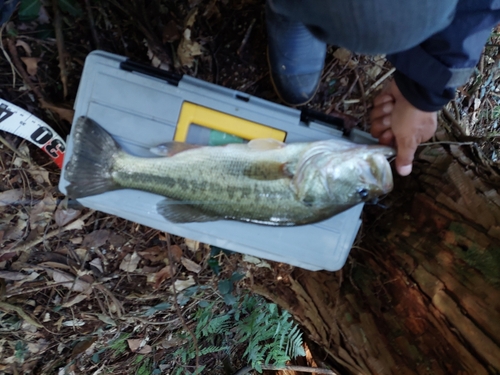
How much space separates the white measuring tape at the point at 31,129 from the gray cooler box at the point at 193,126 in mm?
267

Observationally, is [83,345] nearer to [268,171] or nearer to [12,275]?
[12,275]

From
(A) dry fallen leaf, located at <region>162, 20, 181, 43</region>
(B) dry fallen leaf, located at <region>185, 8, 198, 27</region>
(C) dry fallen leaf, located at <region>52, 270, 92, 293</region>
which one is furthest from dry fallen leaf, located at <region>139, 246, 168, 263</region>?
(B) dry fallen leaf, located at <region>185, 8, 198, 27</region>

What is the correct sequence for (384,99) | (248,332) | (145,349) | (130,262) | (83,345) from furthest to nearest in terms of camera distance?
1. (248,332)
2. (145,349)
3. (83,345)
4. (130,262)
5. (384,99)

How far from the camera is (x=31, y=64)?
218cm

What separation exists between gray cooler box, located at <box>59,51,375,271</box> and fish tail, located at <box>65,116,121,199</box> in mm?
55

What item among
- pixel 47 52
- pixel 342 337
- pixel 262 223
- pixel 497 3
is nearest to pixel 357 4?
pixel 497 3

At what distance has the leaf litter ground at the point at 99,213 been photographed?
7.23 feet

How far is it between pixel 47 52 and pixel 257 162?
1.47 m

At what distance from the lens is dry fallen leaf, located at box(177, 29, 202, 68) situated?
2.28 meters

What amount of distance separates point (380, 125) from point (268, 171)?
2.39ft

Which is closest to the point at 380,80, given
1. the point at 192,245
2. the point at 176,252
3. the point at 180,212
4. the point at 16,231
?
the point at 180,212

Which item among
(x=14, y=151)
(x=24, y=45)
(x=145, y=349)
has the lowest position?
(x=145, y=349)

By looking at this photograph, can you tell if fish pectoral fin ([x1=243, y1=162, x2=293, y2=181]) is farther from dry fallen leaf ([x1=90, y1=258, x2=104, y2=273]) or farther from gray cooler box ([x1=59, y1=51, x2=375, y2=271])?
dry fallen leaf ([x1=90, y1=258, x2=104, y2=273])

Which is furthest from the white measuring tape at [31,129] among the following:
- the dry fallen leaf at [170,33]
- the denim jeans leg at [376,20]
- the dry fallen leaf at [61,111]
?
the denim jeans leg at [376,20]
